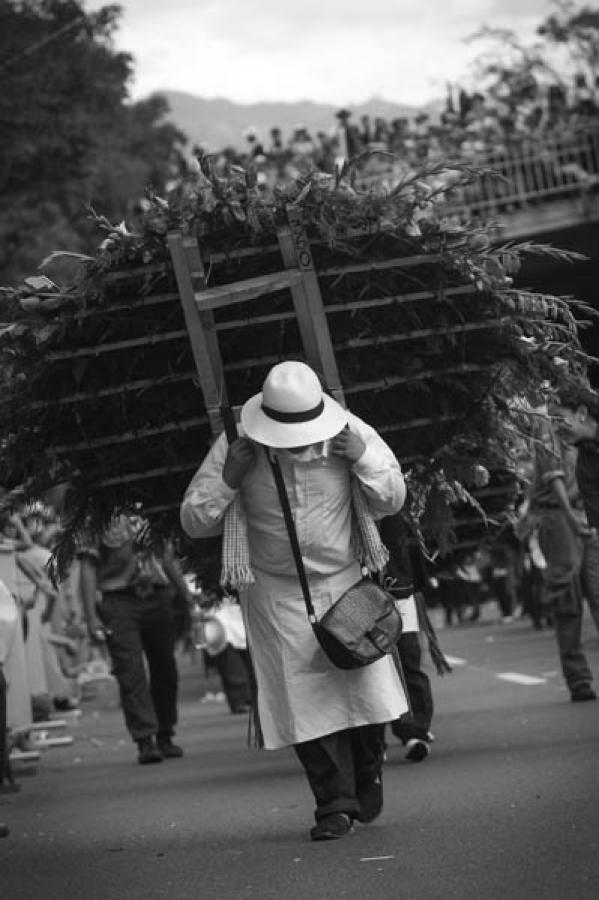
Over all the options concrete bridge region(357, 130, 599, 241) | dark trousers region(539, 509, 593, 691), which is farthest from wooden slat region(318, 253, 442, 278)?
concrete bridge region(357, 130, 599, 241)

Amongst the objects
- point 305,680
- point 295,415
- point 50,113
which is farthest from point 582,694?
point 50,113

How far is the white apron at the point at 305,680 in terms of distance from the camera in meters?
8.90

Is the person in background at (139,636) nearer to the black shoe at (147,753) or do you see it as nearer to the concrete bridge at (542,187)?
the black shoe at (147,753)

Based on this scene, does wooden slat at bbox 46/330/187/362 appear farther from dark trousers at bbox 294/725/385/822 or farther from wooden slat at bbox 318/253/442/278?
dark trousers at bbox 294/725/385/822

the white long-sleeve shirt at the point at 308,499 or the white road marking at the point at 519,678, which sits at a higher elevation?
the white long-sleeve shirt at the point at 308,499

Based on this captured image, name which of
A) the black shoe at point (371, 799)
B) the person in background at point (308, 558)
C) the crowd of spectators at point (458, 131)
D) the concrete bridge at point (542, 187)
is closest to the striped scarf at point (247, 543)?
the person in background at point (308, 558)

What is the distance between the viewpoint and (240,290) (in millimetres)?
9250

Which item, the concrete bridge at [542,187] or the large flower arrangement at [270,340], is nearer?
the large flower arrangement at [270,340]

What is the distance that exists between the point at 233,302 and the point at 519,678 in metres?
9.04

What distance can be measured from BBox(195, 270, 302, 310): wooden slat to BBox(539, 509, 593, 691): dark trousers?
16.9 ft

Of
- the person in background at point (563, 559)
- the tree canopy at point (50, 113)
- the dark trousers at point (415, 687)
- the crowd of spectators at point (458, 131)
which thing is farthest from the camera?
the tree canopy at point (50, 113)

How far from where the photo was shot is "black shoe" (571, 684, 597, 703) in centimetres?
1408

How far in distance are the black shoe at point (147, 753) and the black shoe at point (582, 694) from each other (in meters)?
2.67

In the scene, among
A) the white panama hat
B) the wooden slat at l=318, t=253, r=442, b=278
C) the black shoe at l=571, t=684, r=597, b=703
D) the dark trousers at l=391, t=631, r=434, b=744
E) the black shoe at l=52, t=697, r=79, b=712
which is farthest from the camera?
the black shoe at l=52, t=697, r=79, b=712
